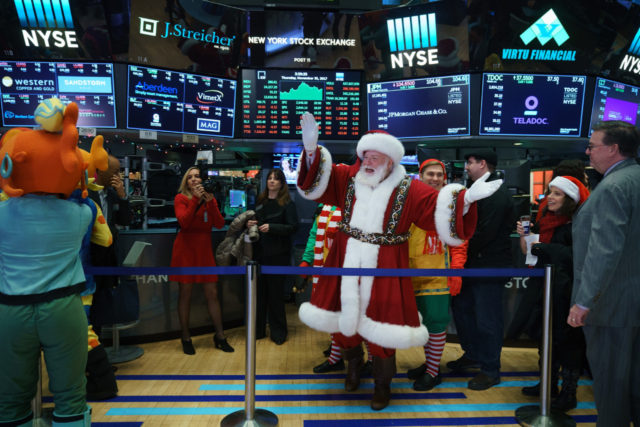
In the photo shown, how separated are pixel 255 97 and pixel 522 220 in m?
3.23

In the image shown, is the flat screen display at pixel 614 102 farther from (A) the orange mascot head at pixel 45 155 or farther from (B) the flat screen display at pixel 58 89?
(B) the flat screen display at pixel 58 89

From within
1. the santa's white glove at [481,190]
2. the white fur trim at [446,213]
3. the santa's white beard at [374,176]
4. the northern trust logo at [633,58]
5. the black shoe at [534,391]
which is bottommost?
the black shoe at [534,391]

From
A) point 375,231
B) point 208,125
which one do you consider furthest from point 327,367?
point 208,125

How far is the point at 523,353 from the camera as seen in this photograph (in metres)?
4.21

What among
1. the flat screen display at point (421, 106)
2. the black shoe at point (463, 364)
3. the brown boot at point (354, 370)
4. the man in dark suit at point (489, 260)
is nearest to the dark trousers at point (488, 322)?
the man in dark suit at point (489, 260)

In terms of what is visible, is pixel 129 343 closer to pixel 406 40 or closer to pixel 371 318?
pixel 371 318

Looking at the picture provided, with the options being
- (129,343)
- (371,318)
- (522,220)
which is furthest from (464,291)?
(129,343)

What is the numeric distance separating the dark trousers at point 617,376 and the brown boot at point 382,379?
1.16m

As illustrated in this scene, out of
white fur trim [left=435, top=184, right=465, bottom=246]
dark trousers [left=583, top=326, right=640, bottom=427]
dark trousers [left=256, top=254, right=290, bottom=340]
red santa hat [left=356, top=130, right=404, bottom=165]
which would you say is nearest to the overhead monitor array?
dark trousers [left=256, top=254, right=290, bottom=340]

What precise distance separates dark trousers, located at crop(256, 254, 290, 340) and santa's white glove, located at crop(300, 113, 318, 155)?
6.39 ft

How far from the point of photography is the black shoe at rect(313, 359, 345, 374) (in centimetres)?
358

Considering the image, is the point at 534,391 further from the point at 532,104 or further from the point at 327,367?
the point at 532,104

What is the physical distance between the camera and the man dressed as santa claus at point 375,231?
260 centimetres

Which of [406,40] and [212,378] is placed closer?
[212,378]
